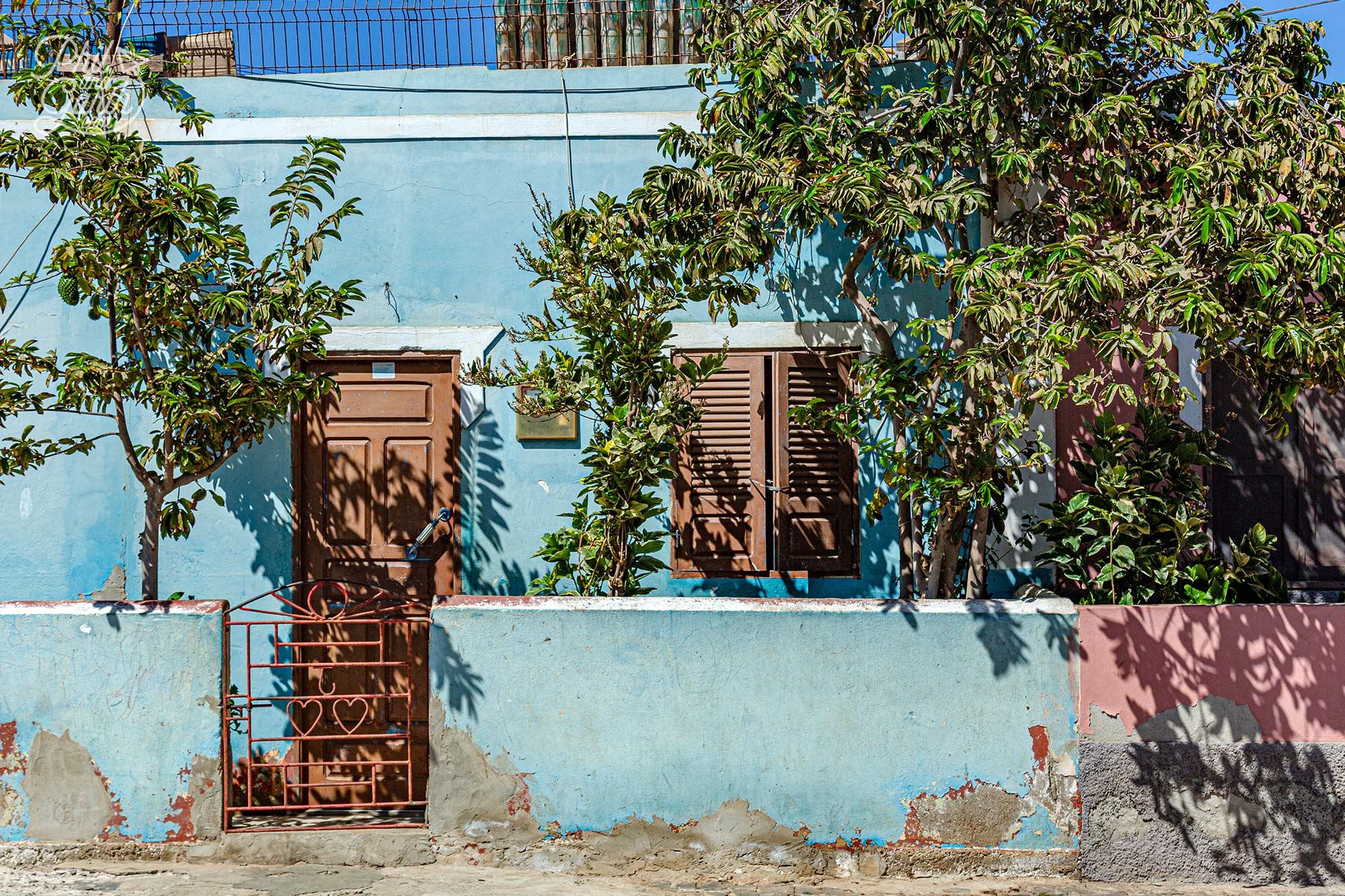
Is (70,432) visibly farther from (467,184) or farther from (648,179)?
(648,179)

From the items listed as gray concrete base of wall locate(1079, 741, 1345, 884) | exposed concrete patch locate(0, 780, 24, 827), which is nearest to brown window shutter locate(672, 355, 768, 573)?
gray concrete base of wall locate(1079, 741, 1345, 884)

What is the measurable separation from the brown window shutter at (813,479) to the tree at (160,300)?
2323 mm

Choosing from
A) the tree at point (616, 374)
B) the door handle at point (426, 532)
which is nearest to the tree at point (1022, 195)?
the tree at point (616, 374)

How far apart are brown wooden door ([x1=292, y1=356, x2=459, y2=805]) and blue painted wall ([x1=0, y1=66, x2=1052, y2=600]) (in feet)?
0.47

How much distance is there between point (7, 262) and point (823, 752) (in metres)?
5.03

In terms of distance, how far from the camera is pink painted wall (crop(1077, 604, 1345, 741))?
4.94 meters

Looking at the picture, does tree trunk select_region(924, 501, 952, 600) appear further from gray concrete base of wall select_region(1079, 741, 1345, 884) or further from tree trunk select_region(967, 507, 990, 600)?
gray concrete base of wall select_region(1079, 741, 1345, 884)

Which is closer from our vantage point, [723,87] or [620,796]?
[620,796]

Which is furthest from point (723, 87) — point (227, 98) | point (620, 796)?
point (620, 796)

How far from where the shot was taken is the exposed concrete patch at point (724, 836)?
4.94 m

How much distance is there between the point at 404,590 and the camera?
6.01m

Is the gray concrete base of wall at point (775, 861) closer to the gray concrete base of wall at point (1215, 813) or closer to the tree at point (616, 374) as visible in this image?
the gray concrete base of wall at point (1215, 813)

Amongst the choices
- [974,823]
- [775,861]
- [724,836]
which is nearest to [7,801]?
[724,836]

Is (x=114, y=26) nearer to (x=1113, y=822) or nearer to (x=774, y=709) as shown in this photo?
(x=774, y=709)
